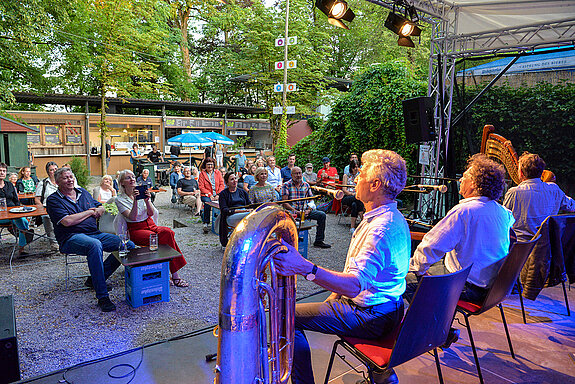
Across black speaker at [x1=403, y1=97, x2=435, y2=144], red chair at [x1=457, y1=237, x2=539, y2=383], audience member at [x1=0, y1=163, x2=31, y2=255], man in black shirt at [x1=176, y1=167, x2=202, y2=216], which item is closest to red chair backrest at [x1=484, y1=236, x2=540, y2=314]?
red chair at [x1=457, y1=237, x2=539, y2=383]

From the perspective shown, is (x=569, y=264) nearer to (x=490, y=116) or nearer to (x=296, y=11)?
(x=490, y=116)

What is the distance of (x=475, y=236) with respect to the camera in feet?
8.04

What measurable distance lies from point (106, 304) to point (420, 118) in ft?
18.8

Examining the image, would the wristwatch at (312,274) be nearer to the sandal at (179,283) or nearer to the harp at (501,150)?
the sandal at (179,283)

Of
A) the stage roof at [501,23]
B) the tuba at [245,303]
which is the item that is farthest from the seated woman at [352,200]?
the tuba at [245,303]

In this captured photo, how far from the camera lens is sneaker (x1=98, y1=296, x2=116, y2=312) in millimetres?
3795

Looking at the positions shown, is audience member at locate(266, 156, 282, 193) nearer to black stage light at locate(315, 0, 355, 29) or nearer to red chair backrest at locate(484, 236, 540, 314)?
black stage light at locate(315, 0, 355, 29)

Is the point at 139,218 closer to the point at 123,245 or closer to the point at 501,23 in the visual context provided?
the point at 123,245

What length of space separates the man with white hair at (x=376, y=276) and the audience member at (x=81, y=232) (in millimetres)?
2649

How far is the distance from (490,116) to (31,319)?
10.4 meters

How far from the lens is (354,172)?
27.8 feet

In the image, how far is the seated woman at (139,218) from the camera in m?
4.41

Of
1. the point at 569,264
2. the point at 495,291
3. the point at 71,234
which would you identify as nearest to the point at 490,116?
the point at 569,264

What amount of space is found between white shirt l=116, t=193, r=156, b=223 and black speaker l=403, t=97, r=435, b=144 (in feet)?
16.1
